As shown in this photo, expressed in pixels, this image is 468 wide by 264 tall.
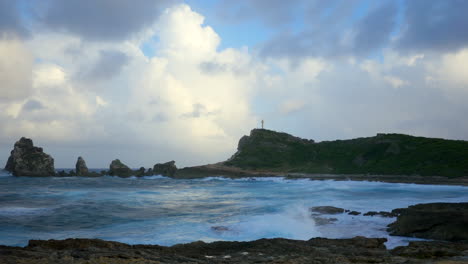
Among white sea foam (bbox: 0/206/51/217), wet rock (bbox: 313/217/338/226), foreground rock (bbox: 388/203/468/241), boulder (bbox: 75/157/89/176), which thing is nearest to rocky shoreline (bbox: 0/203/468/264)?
foreground rock (bbox: 388/203/468/241)

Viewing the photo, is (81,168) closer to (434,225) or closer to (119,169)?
(119,169)

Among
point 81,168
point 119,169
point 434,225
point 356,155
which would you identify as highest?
point 356,155

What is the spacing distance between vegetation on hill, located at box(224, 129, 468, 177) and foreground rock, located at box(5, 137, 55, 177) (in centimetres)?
4600

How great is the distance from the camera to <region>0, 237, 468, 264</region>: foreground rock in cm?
764

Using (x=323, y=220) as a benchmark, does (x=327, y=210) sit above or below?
above

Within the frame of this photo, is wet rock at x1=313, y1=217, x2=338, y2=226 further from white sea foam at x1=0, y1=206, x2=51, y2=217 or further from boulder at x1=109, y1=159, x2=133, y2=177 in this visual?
boulder at x1=109, y1=159, x2=133, y2=177

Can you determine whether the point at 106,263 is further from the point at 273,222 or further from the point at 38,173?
the point at 38,173

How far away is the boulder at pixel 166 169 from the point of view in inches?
3738

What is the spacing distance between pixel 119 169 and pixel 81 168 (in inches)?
400

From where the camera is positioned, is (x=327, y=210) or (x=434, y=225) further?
(x=327, y=210)

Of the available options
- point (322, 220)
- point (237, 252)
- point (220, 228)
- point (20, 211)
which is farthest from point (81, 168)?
point (237, 252)

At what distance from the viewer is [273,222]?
18609 millimetres

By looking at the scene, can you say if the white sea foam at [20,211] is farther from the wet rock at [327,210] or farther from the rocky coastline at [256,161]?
the rocky coastline at [256,161]

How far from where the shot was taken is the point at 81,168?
97000mm
